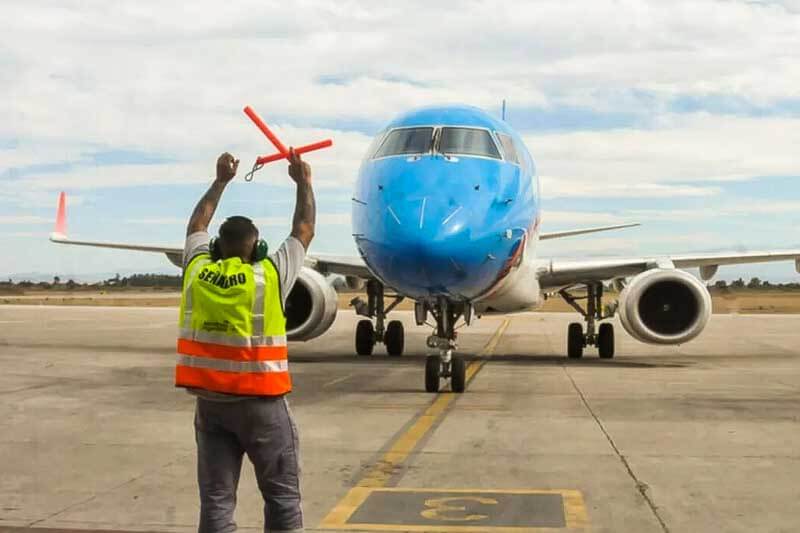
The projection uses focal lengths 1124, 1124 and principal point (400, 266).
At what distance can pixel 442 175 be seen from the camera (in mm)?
13281

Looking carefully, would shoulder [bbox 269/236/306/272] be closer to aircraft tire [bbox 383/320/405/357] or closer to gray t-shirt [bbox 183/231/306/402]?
gray t-shirt [bbox 183/231/306/402]

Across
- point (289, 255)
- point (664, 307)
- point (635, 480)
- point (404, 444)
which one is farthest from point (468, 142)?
point (289, 255)

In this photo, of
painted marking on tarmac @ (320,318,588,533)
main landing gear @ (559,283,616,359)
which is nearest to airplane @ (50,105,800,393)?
main landing gear @ (559,283,616,359)

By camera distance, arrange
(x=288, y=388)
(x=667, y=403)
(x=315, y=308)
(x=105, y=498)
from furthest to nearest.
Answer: (x=315, y=308)
(x=667, y=403)
(x=105, y=498)
(x=288, y=388)

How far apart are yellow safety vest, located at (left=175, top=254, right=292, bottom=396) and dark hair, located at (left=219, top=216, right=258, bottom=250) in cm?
7

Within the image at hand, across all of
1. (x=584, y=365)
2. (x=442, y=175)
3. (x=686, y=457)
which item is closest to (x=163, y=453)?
(x=686, y=457)

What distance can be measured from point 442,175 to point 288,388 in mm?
8703

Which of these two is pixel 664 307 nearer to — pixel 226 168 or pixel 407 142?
pixel 407 142

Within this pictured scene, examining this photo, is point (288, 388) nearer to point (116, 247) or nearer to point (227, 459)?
point (227, 459)

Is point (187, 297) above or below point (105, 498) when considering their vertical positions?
above

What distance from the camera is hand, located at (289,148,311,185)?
16.3 ft

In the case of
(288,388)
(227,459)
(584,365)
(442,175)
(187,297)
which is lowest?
(584,365)

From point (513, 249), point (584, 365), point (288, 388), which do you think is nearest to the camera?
point (288, 388)

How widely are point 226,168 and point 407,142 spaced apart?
30.2ft
